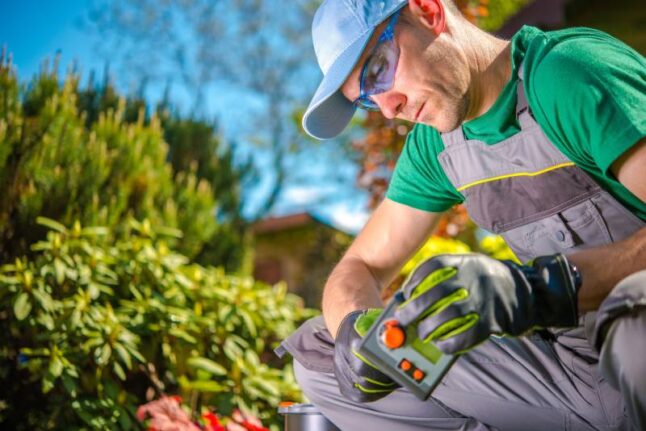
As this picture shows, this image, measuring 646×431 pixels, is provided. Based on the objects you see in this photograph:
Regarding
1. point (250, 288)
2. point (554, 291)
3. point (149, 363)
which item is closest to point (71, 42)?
point (250, 288)

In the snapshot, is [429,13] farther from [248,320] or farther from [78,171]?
[78,171]

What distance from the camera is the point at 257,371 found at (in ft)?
9.47

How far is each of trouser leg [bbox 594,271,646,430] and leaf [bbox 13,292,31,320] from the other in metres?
2.07

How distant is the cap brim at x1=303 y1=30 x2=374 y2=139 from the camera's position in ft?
5.45

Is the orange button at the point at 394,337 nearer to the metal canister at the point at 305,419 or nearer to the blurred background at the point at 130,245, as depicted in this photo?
the metal canister at the point at 305,419

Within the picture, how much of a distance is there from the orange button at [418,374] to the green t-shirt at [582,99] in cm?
58

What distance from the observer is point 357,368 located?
137 centimetres

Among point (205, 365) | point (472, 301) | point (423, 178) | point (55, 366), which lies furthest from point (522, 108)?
point (55, 366)

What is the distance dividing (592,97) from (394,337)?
0.65 m

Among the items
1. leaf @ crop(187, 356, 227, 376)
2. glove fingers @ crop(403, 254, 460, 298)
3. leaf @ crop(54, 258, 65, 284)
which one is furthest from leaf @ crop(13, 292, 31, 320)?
glove fingers @ crop(403, 254, 460, 298)

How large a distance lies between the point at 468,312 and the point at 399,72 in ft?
2.74

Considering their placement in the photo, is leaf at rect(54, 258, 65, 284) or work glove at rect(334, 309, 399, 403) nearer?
work glove at rect(334, 309, 399, 403)

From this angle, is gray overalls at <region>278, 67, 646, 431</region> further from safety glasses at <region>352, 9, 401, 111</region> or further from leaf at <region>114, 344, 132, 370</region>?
leaf at <region>114, 344, 132, 370</region>

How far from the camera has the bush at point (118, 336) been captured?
2.56 m
